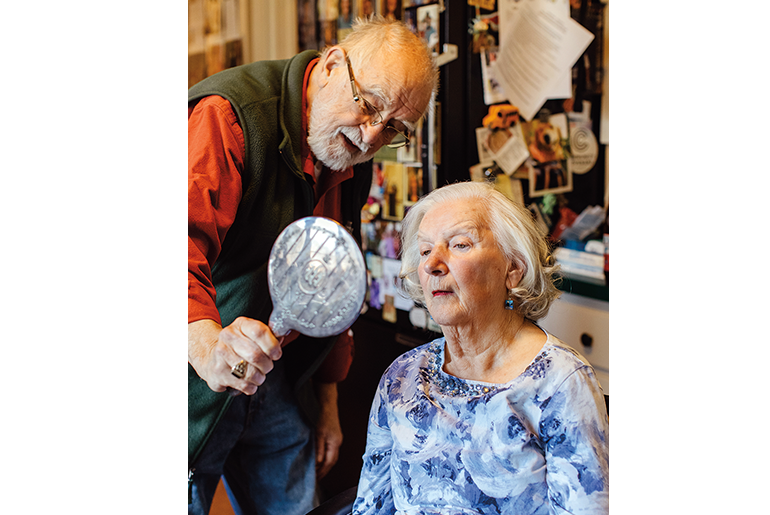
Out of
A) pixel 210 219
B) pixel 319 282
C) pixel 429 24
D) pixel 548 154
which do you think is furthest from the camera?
pixel 548 154

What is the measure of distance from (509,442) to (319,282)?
38 cm

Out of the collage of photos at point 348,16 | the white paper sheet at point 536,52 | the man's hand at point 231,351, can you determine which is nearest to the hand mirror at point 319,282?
the man's hand at point 231,351

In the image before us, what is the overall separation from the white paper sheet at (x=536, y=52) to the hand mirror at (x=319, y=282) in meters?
0.53

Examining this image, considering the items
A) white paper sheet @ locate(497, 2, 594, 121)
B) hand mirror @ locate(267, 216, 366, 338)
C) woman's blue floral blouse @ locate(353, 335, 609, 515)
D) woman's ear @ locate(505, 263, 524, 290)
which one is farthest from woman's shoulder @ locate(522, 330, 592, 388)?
white paper sheet @ locate(497, 2, 594, 121)

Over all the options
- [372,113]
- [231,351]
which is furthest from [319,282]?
[372,113]

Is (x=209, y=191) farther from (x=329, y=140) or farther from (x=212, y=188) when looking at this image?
(x=329, y=140)

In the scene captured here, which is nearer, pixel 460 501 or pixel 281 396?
pixel 460 501

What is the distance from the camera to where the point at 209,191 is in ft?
3.07

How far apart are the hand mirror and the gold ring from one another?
0.27 feet

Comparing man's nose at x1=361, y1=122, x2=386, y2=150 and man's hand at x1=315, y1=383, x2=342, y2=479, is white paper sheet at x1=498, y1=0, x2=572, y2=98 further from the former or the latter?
man's hand at x1=315, y1=383, x2=342, y2=479

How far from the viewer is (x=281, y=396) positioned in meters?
1.04
